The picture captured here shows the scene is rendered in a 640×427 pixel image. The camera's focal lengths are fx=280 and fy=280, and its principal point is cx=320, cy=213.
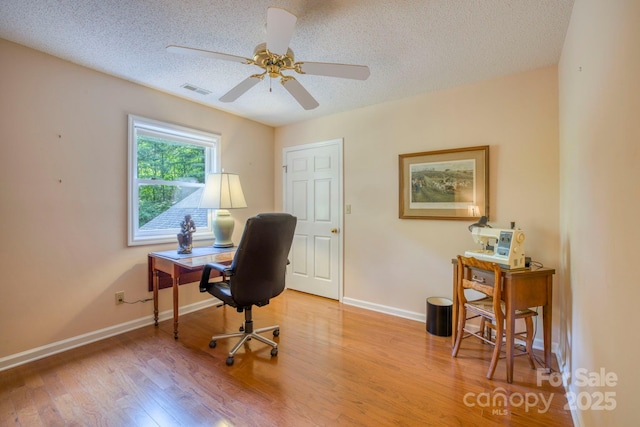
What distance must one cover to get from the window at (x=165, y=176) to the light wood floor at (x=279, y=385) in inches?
40.9

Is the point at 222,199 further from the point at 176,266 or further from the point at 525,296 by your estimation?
the point at 525,296

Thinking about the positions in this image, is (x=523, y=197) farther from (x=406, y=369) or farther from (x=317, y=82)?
(x=317, y=82)

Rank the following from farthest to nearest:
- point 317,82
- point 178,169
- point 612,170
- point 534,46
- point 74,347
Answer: point 178,169 → point 317,82 → point 74,347 → point 534,46 → point 612,170

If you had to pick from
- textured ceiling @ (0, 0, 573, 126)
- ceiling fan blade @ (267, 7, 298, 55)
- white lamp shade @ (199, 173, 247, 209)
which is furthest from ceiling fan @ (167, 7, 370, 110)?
white lamp shade @ (199, 173, 247, 209)

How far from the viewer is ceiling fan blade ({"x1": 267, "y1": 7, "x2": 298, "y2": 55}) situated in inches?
50.5

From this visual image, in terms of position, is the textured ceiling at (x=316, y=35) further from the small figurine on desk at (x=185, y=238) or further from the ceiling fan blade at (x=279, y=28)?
the small figurine on desk at (x=185, y=238)

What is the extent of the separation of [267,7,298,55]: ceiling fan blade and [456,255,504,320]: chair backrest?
192 cm

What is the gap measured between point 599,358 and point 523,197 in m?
1.52

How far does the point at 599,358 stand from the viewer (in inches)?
45.8

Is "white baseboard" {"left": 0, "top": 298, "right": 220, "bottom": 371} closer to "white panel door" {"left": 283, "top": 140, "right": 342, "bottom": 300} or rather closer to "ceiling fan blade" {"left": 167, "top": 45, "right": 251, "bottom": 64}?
"white panel door" {"left": 283, "top": 140, "right": 342, "bottom": 300}

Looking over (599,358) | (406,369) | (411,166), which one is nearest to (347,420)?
(406,369)

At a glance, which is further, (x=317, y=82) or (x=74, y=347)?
(x=317, y=82)

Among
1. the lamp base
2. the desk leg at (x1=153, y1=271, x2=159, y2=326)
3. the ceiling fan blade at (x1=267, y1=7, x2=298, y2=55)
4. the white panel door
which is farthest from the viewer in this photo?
the white panel door

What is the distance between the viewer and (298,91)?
2012 mm
